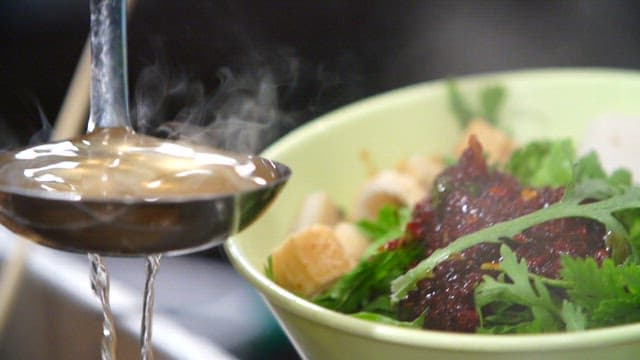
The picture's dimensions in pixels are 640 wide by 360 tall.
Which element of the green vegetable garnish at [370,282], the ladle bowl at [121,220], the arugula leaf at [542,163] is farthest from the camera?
the arugula leaf at [542,163]

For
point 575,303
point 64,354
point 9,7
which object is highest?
point 9,7

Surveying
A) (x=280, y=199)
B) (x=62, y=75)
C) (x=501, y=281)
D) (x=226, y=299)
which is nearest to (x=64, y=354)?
(x=226, y=299)

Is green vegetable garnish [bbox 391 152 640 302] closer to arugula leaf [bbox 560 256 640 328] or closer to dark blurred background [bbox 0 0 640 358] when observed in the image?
arugula leaf [bbox 560 256 640 328]

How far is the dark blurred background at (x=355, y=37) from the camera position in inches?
43.9

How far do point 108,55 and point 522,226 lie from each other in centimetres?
29

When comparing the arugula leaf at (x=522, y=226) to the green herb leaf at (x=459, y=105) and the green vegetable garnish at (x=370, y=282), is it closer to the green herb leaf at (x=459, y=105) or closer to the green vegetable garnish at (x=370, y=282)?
the green vegetable garnish at (x=370, y=282)

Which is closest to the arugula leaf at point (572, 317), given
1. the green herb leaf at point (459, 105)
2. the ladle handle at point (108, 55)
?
the ladle handle at point (108, 55)

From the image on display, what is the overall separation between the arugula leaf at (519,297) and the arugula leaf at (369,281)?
0.10 metres

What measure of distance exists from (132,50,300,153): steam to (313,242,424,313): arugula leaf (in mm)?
162

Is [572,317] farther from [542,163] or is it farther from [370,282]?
[542,163]

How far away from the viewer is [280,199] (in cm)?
86

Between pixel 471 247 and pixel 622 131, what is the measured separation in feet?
0.92

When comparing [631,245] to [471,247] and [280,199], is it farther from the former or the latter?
[280,199]

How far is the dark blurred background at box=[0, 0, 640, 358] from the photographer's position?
3.66 feet
